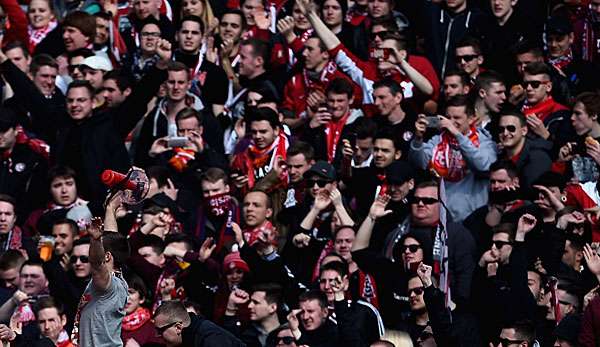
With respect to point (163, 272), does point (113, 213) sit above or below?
above

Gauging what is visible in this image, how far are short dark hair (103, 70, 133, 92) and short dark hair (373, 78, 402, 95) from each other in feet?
8.73

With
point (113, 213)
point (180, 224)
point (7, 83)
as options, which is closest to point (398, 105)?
point (180, 224)

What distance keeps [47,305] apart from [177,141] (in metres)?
2.70

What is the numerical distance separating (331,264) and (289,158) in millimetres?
1905

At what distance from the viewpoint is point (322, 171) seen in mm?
15844

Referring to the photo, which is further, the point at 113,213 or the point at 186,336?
the point at 186,336

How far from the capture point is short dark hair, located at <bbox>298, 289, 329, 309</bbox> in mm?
14219

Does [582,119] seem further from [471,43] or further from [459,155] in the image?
[471,43]

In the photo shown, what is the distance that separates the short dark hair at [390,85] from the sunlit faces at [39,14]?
15.2 ft

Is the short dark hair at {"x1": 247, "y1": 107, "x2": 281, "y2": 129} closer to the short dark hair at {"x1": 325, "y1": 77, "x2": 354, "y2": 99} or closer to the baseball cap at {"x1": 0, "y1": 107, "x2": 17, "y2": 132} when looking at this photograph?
the short dark hair at {"x1": 325, "y1": 77, "x2": 354, "y2": 99}

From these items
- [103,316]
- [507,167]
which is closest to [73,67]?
[507,167]

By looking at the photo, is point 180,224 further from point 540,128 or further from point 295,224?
point 540,128

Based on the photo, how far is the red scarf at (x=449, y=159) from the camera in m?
15.9

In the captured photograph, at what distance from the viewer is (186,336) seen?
12867mm
